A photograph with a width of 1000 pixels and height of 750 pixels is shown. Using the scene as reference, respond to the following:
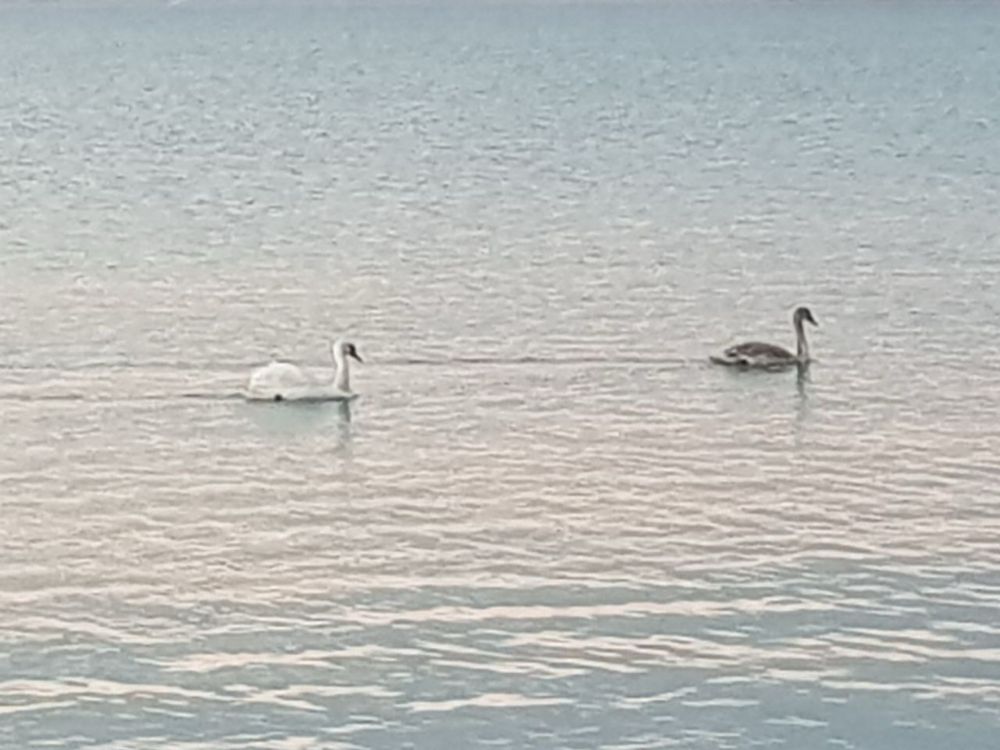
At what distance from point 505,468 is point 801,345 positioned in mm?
6146

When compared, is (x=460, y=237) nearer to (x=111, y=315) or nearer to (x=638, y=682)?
(x=111, y=315)

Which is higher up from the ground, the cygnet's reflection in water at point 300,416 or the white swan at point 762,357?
the white swan at point 762,357

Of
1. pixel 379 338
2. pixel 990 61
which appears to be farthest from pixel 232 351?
pixel 990 61

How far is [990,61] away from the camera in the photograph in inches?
4542

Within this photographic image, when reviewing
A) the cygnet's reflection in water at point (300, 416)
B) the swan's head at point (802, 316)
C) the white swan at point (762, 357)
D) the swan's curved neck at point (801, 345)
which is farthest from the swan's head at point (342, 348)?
the swan's head at point (802, 316)

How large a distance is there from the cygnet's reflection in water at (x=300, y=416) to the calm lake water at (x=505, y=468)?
6 centimetres

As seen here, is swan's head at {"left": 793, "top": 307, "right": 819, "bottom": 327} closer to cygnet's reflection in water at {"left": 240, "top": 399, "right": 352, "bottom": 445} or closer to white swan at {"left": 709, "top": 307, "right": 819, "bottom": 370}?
white swan at {"left": 709, "top": 307, "right": 819, "bottom": 370}

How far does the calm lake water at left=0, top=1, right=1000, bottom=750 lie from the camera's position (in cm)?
2008

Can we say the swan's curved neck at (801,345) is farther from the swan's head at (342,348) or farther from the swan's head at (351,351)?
the swan's head at (342,348)

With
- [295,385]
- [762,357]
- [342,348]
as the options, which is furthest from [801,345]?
[295,385]

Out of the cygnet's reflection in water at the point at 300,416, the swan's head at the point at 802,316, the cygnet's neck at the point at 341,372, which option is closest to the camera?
the cygnet's reflection in water at the point at 300,416

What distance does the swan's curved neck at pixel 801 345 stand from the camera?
3178cm

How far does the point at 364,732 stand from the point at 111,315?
17476 mm

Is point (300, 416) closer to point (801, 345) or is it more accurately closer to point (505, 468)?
point (505, 468)
